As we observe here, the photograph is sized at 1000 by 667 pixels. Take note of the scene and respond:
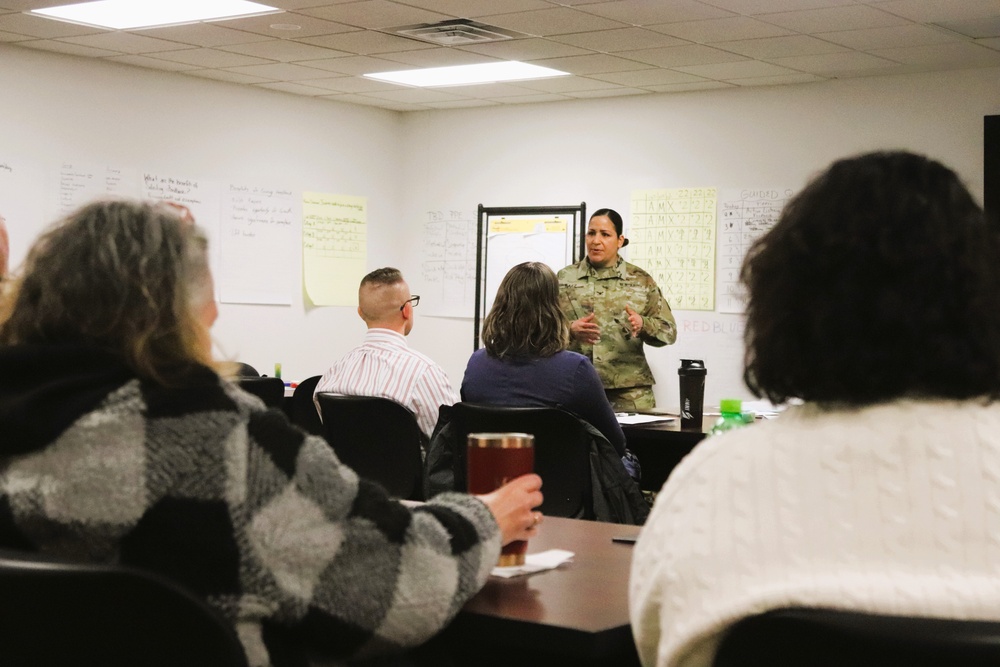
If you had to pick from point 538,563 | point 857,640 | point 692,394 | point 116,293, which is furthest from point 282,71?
point 857,640

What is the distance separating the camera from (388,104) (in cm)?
792

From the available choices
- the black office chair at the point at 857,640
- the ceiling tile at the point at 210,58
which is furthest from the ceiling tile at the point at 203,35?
the black office chair at the point at 857,640

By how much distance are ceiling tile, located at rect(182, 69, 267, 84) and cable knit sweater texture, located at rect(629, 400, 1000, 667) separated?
6.00m

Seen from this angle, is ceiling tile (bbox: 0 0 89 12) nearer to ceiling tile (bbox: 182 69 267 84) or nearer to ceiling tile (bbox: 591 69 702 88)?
ceiling tile (bbox: 182 69 267 84)

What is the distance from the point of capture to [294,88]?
732cm

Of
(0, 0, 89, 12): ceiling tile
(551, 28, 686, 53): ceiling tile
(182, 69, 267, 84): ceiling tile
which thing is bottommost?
(182, 69, 267, 84): ceiling tile

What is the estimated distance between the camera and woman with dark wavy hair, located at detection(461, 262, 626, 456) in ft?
11.6

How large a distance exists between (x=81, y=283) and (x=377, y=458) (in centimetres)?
253

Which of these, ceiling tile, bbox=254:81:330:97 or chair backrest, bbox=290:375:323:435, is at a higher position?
ceiling tile, bbox=254:81:330:97

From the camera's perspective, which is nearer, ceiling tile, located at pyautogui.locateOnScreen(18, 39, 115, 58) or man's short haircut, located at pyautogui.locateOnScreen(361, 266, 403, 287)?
man's short haircut, located at pyautogui.locateOnScreen(361, 266, 403, 287)

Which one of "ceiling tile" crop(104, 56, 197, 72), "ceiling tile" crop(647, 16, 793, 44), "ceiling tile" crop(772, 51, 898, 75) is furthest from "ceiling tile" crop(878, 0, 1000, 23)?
"ceiling tile" crop(104, 56, 197, 72)

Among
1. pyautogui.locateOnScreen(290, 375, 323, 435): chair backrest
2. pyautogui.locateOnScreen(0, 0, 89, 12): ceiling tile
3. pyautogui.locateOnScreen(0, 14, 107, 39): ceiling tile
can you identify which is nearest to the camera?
pyautogui.locateOnScreen(290, 375, 323, 435): chair backrest

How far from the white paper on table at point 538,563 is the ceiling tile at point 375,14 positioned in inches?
144

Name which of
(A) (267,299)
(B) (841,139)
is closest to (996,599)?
(B) (841,139)
